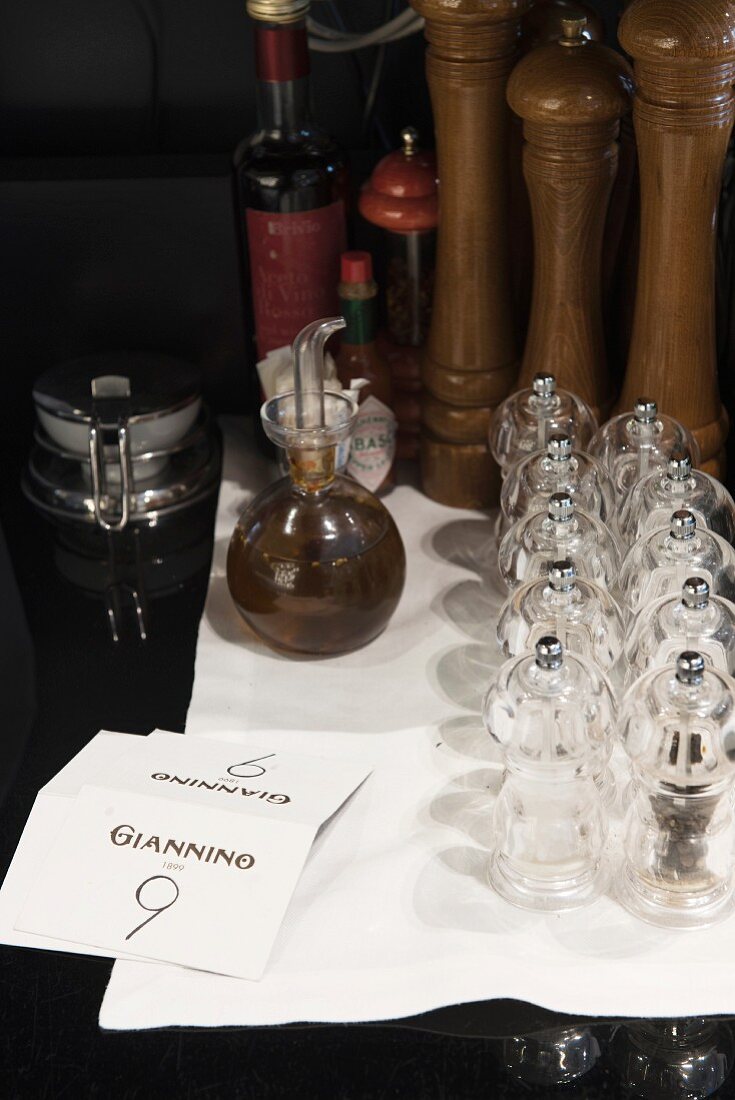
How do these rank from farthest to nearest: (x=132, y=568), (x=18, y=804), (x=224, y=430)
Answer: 1. (x=224, y=430)
2. (x=132, y=568)
3. (x=18, y=804)

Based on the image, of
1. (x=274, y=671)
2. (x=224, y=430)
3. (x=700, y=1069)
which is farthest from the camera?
(x=224, y=430)

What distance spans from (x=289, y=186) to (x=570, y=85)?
0.21 meters

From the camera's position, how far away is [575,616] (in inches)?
27.4

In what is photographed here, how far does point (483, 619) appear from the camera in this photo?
34.5 inches

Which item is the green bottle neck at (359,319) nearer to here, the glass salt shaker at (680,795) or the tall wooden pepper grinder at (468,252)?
the tall wooden pepper grinder at (468,252)

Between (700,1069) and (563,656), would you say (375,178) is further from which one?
(700,1069)

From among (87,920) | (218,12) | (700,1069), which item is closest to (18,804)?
(87,920)

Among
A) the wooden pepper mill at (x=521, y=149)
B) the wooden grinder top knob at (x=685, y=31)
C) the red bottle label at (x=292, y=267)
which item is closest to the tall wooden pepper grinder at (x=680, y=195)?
the wooden grinder top knob at (x=685, y=31)

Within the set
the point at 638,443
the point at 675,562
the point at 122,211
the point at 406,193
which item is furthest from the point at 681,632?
the point at 122,211

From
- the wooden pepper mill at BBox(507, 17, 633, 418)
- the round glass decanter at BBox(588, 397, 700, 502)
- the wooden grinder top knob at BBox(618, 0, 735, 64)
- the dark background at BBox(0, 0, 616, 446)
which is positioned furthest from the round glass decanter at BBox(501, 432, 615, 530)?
the dark background at BBox(0, 0, 616, 446)

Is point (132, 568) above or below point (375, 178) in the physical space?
below

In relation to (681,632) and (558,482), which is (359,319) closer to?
(558,482)

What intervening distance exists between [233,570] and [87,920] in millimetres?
258

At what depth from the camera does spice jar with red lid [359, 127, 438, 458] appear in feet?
3.06
